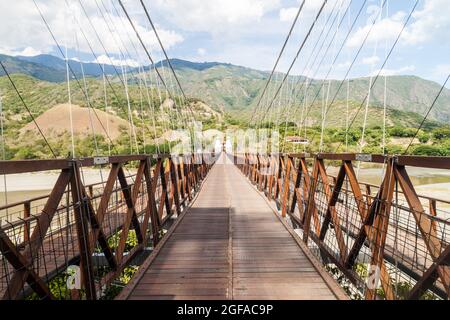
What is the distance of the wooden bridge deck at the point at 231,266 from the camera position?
7.12 feet

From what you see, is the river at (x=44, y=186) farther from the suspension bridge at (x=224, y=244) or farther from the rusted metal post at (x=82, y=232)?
the rusted metal post at (x=82, y=232)

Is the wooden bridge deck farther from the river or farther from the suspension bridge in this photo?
the river

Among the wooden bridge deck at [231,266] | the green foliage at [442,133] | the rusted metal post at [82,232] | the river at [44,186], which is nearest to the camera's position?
the rusted metal post at [82,232]

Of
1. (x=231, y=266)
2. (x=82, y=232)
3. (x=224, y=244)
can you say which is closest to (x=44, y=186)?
(x=224, y=244)

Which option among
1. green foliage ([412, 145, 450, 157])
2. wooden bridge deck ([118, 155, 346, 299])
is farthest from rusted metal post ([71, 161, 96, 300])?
green foliage ([412, 145, 450, 157])

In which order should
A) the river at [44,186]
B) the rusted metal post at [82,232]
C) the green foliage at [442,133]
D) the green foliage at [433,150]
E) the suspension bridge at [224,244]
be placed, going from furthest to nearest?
the green foliage at [442,133]
the green foliage at [433,150]
the river at [44,186]
the rusted metal post at [82,232]
the suspension bridge at [224,244]

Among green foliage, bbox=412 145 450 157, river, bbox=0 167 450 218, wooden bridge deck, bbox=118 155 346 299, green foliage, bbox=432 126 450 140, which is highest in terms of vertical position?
green foliage, bbox=432 126 450 140

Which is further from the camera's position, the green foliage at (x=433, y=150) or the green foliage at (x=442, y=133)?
the green foliage at (x=442, y=133)

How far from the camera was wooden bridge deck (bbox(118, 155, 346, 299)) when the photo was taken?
2.17 metres

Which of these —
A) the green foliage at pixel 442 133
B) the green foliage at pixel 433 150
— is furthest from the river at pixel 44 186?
the green foliage at pixel 442 133

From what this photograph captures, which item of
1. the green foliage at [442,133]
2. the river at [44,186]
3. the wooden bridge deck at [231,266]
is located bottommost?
the river at [44,186]

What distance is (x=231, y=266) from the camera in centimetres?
261

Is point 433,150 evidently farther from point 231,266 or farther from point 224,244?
point 231,266
